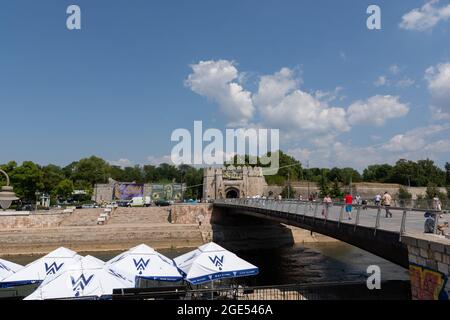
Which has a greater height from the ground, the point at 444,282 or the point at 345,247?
the point at 444,282

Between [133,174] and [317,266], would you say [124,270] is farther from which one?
[133,174]

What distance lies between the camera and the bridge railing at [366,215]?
36.0 ft

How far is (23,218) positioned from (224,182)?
46.0 m

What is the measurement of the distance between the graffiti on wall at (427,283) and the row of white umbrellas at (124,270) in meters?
6.35

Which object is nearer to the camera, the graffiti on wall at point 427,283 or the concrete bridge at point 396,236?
the graffiti on wall at point 427,283

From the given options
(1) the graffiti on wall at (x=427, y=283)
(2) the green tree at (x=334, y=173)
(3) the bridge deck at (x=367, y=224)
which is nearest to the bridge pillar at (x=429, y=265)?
(1) the graffiti on wall at (x=427, y=283)

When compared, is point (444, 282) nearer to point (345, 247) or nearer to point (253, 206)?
point (253, 206)

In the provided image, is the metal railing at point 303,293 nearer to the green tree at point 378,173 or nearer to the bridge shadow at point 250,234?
the bridge shadow at point 250,234

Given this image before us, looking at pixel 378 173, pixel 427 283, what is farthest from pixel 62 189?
pixel 378 173

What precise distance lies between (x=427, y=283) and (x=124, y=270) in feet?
34.5

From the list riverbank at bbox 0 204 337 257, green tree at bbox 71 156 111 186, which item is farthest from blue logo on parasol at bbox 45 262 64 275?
green tree at bbox 71 156 111 186

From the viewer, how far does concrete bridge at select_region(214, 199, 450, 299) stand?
834 cm

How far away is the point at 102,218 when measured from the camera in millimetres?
47656
